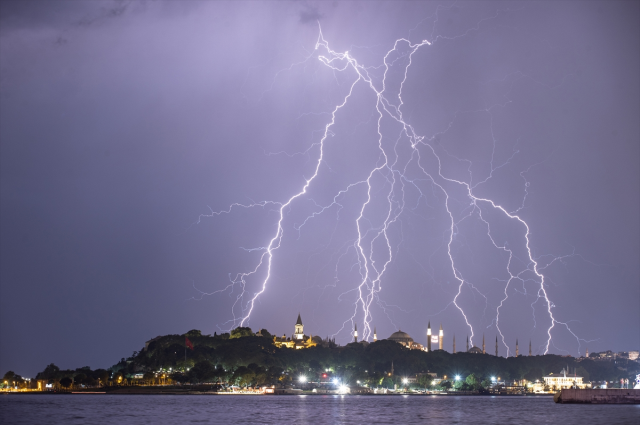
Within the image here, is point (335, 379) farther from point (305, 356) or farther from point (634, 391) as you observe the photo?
point (634, 391)

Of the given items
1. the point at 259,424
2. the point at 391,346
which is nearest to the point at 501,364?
the point at 391,346

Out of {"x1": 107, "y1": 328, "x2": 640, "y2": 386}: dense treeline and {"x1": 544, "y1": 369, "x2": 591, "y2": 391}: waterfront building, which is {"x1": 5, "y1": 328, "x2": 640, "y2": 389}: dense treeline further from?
{"x1": 544, "y1": 369, "x2": 591, "y2": 391}: waterfront building

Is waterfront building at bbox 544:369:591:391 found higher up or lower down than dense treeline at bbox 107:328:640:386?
lower down

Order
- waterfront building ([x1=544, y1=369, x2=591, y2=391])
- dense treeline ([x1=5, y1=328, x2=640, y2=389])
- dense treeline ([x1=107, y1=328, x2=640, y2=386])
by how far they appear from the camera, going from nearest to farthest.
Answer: dense treeline ([x1=107, y1=328, x2=640, y2=386]) → dense treeline ([x1=5, y1=328, x2=640, y2=389]) → waterfront building ([x1=544, y1=369, x2=591, y2=391])

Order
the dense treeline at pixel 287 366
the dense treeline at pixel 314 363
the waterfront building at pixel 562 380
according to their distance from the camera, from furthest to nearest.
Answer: the waterfront building at pixel 562 380
the dense treeline at pixel 287 366
the dense treeline at pixel 314 363

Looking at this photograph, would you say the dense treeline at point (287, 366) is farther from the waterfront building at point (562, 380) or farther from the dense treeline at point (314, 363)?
the waterfront building at point (562, 380)

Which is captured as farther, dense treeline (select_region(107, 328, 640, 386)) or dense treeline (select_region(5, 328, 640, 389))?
dense treeline (select_region(5, 328, 640, 389))

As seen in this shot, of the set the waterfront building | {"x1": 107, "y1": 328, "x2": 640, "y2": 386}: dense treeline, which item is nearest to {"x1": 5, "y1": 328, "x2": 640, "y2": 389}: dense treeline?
{"x1": 107, "y1": 328, "x2": 640, "y2": 386}: dense treeline

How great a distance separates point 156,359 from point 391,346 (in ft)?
183

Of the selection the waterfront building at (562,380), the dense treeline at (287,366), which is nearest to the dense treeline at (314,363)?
the dense treeline at (287,366)

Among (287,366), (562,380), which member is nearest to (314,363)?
(287,366)

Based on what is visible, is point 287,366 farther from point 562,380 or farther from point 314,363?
point 562,380

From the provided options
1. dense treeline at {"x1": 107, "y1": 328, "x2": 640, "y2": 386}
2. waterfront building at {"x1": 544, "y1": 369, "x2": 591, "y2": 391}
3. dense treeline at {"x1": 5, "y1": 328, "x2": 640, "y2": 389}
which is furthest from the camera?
waterfront building at {"x1": 544, "y1": 369, "x2": 591, "y2": 391}

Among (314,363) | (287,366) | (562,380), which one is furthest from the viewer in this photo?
(562,380)
